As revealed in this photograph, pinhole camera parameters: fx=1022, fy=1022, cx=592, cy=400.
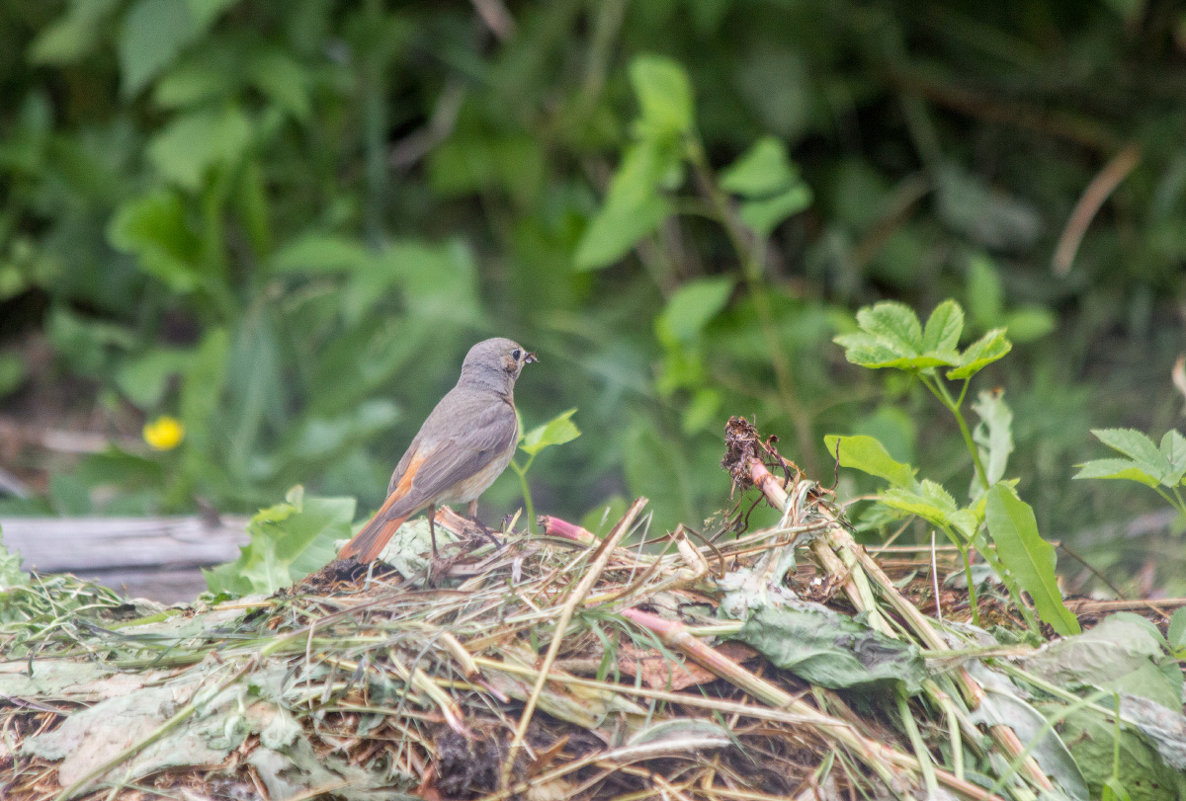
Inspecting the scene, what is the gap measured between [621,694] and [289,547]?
3.25 feet

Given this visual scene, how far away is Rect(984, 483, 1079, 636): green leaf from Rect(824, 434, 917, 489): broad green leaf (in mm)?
170

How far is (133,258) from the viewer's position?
18.8ft

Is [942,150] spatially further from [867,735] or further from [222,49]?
[867,735]

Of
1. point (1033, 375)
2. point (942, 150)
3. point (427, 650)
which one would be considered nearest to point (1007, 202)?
point (942, 150)

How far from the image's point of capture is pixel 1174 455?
6.13ft

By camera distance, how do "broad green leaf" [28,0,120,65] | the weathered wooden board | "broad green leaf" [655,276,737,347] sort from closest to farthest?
the weathered wooden board, "broad green leaf" [655,276,737,347], "broad green leaf" [28,0,120,65]

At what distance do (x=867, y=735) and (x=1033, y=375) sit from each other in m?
4.04

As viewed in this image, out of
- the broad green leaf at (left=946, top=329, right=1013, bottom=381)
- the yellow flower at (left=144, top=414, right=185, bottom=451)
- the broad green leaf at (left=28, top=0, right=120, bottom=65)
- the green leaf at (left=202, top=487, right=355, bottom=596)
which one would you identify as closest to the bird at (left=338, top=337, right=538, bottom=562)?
the green leaf at (left=202, top=487, right=355, bottom=596)

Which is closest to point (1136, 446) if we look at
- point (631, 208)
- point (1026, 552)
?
point (1026, 552)

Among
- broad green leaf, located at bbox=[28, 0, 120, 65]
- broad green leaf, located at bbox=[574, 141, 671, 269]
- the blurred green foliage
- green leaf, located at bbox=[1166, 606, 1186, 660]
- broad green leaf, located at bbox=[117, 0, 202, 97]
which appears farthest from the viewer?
broad green leaf, located at bbox=[28, 0, 120, 65]

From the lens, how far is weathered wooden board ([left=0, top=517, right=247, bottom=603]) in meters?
2.98

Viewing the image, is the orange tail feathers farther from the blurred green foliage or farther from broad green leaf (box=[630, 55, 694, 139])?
broad green leaf (box=[630, 55, 694, 139])

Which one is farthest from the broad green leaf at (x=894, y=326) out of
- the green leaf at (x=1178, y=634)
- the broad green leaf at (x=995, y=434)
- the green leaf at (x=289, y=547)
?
the green leaf at (x=289, y=547)

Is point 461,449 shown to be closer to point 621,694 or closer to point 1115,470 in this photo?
point 621,694
